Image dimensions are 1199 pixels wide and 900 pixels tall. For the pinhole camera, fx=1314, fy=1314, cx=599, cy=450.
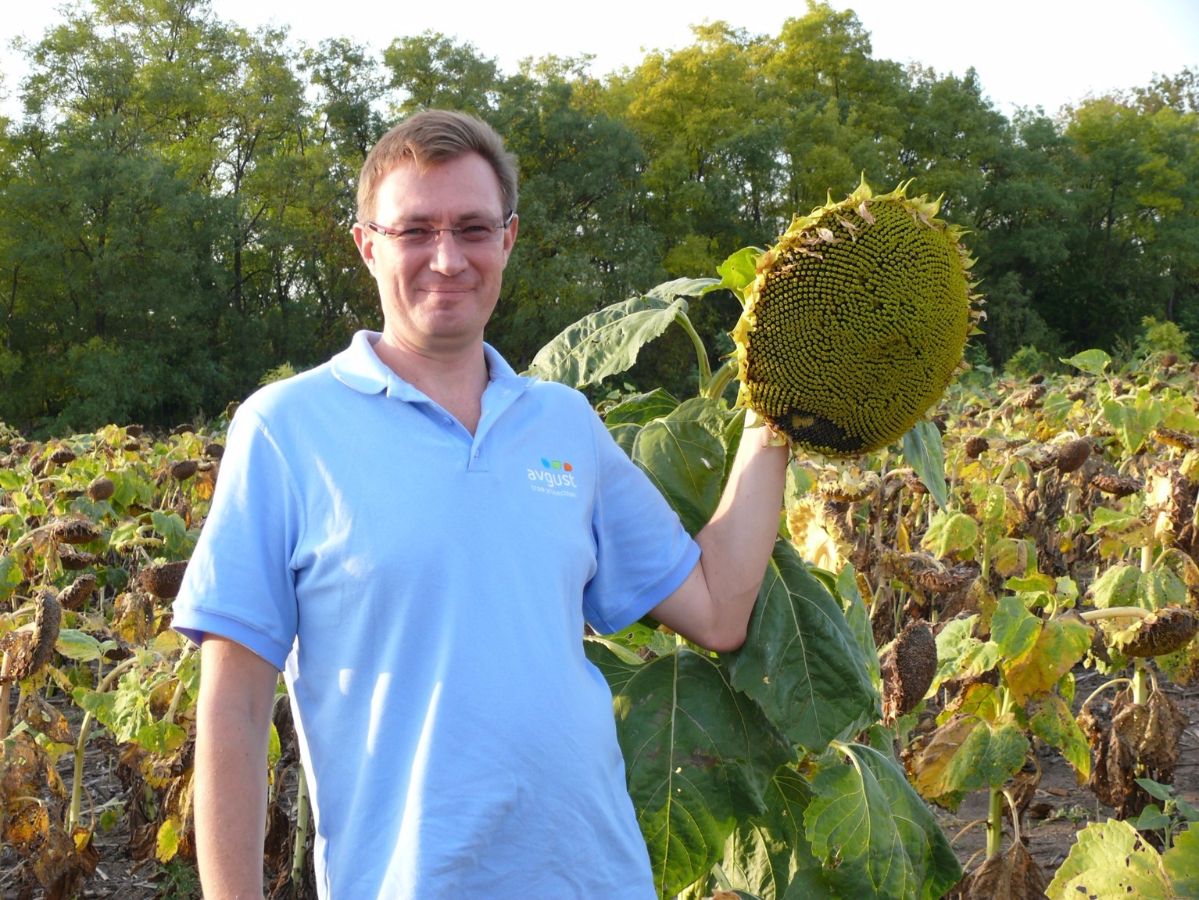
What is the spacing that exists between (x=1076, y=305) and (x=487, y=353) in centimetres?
3752

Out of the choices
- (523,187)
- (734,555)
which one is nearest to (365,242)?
(734,555)

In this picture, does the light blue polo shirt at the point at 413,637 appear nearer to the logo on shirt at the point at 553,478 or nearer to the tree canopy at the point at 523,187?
the logo on shirt at the point at 553,478

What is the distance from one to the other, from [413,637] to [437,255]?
0.48 m

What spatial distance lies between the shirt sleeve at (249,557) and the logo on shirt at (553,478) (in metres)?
0.30

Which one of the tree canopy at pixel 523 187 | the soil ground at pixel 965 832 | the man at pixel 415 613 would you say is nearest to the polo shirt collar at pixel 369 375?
the man at pixel 415 613

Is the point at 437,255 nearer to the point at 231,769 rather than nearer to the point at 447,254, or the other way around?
the point at 447,254

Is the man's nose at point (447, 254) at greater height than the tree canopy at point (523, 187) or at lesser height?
lesser

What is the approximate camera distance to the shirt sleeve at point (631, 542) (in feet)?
5.94

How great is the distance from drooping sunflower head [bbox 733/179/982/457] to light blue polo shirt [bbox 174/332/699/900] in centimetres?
36

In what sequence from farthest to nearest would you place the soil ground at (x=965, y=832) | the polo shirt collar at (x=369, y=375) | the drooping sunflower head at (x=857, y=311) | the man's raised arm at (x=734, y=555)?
the soil ground at (x=965, y=832), the man's raised arm at (x=734, y=555), the polo shirt collar at (x=369, y=375), the drooping sunflower head at (x=857, y=311)

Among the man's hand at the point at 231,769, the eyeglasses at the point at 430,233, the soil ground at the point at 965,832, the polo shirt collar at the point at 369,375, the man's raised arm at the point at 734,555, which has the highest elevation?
the eyeglasses at the point at 430,233

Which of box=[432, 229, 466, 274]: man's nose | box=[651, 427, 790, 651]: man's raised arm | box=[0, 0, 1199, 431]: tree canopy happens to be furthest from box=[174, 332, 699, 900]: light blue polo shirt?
box=[0, 0, 1199, 431]: tree canopy

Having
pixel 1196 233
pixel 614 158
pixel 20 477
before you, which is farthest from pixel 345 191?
pixel 20 477

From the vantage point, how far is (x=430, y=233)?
1.67 metres
